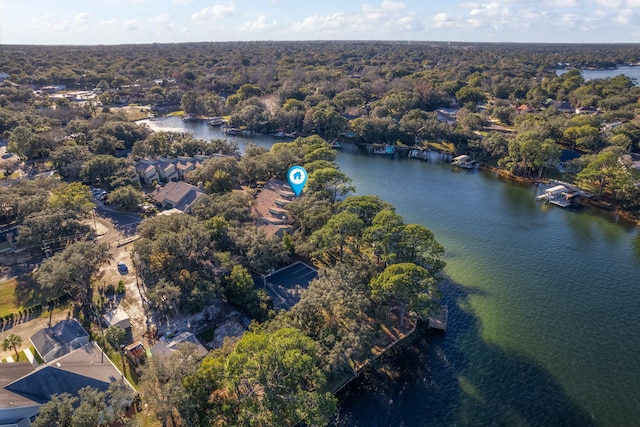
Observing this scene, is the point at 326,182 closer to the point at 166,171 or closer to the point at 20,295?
the point at 166,171

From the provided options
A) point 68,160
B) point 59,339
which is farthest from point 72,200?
point 59,339

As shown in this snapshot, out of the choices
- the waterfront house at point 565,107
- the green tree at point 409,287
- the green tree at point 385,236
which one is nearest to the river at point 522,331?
the green tree at point 409,287

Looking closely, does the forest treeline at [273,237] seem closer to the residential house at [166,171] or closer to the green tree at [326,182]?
the green tree at [326,182]

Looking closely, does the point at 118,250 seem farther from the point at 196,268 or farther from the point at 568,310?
the point at 568,310

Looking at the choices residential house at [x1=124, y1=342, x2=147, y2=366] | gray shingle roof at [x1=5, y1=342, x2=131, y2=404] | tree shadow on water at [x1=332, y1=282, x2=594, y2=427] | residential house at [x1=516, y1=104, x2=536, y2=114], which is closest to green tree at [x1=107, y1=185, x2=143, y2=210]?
residential house at [x1=124, y1=342, x2=147, y2=366]

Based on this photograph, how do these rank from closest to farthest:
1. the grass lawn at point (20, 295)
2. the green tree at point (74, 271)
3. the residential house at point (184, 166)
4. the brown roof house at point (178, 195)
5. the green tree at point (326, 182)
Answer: the green tree at point (74, 271)
the grass lawn at point (20, 295)
the green tree at point (326, 182)
the brown roof house at point (178, 195)
the residential house at point (184, 166)

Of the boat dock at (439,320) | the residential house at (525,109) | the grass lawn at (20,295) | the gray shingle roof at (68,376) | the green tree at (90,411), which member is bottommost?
the boat dock at (439,320)

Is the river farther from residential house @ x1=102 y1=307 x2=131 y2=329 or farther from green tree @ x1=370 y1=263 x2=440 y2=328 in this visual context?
residential house @ x1=102 y1=307 x2=131 y2=329
